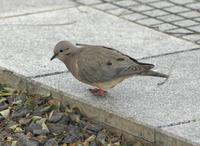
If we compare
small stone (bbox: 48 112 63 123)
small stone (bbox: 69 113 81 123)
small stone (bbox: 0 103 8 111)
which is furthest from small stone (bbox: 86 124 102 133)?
small stone (bbox: 0 103 8 111)

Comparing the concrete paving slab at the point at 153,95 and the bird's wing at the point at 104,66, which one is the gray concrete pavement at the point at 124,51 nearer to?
the concrete paving slab at the point at 153,95

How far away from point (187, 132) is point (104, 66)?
0.87 metres

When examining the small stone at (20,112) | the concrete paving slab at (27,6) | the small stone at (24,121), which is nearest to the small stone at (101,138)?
the small stone at (24,121)

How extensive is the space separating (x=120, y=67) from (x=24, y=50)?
1.46m

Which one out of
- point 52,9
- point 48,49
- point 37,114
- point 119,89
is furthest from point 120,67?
point 52,9

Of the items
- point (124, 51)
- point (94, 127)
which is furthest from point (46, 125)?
point (124, 51)

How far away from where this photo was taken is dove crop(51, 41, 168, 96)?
17.4 ft

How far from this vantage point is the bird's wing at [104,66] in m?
5.32

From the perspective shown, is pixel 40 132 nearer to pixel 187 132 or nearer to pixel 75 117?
pixel 75 117

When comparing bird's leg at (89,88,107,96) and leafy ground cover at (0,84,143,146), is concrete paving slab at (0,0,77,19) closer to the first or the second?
leafy ground cover at (0,84,143,146)

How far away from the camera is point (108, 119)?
17.1ft

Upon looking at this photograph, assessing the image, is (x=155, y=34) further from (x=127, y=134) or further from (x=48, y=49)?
(x=127, y=134)

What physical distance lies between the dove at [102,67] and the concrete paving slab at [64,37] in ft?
2.01

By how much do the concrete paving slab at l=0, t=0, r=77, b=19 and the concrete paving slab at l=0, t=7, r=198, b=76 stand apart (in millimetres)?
159
